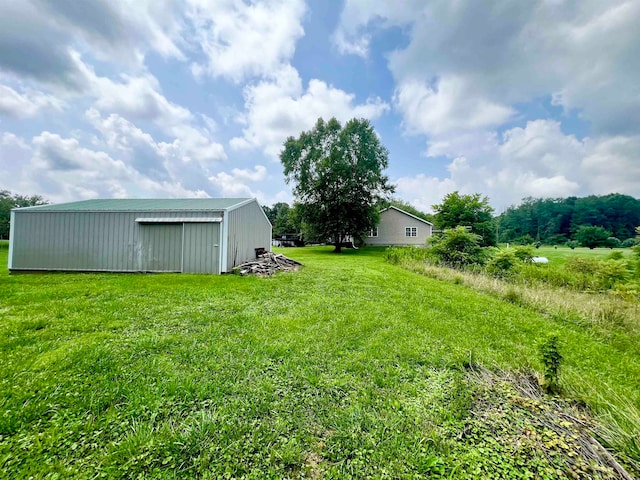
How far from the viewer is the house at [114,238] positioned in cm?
888

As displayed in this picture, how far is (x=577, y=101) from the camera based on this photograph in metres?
10.5

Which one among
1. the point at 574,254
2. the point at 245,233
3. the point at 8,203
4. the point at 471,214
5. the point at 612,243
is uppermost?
the point at 8,203

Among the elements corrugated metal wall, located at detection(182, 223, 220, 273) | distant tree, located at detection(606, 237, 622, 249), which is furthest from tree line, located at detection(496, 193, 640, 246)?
corrugated metal wall, located at detection(182, 223, 220, 273)

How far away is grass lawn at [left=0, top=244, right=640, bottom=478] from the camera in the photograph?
1.67 metres

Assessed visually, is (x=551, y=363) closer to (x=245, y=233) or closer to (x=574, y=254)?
(x=245, y=233)

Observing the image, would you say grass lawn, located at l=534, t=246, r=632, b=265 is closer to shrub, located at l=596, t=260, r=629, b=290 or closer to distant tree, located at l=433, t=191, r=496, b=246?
shrub, located at l=596, t=260, r=629, b=290

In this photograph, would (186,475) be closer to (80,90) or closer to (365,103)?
(80,90)

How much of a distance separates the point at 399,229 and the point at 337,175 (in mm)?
9427

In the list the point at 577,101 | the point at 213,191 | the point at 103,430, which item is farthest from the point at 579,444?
the point at 213,191

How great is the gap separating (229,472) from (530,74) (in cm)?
1416

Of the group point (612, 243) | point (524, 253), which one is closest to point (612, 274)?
point (524, 253)

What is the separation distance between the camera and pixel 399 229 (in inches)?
998

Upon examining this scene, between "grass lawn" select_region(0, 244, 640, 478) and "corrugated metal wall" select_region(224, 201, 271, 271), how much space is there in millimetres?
4649

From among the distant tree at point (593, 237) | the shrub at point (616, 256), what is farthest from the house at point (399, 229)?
the distant tree at point (593, 237)
